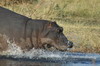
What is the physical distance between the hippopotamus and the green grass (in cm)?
193

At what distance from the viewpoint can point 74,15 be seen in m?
21.0

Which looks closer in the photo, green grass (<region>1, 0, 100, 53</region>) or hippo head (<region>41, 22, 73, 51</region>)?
hippo head (<region>41, 22, 73, 51</region>)

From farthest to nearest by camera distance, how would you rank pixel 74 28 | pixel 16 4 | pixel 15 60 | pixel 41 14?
pixel 16 4 < pixel 41 14 < pixel 74 28 < pixel 15 60

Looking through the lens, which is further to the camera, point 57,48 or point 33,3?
point 33,3

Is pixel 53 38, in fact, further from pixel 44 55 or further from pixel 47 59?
pixel 44 55

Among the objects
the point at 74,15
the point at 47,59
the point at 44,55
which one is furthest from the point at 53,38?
the point at 74,15

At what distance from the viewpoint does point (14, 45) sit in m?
10.7

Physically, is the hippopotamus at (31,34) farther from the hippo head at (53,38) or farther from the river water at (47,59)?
the river water at (47,59)

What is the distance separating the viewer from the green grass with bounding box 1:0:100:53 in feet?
45.9

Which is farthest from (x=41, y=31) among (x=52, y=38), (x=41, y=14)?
(x=41, y=14)

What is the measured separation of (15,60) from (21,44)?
21.7 inches

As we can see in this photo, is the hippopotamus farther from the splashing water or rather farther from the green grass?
the green grass

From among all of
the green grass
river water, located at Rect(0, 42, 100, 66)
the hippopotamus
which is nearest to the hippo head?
the hippopotamus

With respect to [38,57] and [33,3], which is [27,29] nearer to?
[38,57]
